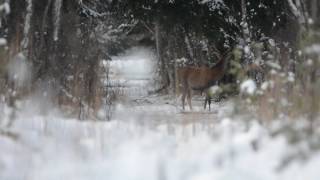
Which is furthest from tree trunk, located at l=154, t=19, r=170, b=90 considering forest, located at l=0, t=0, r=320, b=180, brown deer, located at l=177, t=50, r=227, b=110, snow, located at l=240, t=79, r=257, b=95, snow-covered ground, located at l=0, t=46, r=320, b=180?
snow-covered ground, located at l=0, t=46, r=320, b=180

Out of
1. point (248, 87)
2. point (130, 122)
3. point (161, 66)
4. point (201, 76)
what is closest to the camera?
point (248, 87)

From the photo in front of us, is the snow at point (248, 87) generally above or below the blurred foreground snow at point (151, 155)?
above

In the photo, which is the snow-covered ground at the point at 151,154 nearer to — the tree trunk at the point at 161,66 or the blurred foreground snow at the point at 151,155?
the blurred foreground snow at the point at 151,155

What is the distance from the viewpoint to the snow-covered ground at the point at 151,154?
610 centimetres

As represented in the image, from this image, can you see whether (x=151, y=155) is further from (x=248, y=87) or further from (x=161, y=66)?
(x=161, y=66)

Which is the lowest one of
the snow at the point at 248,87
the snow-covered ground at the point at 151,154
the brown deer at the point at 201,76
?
the snow-covered ground at the point at 151,154

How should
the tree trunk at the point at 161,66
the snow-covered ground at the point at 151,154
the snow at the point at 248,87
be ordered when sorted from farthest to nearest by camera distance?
the tree trunk at the point at 161,66 → the snow at the point at 248,87 → the snow-covered ground at the point at 151,154

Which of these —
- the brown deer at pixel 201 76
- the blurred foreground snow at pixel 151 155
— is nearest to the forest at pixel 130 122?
the blurred foreground snow at pixel 151 155

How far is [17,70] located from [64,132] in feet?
8.40

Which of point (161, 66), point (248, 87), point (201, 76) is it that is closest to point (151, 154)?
point (248, 87)

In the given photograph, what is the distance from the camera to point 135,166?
640 centimetres

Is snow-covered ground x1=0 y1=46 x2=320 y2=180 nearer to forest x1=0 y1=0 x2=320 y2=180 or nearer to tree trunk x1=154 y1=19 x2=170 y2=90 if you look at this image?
forest x1=0 y1=0 x2=320 y2=180

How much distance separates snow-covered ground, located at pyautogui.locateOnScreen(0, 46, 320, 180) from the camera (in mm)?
6098

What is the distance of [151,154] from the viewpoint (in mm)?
6578
